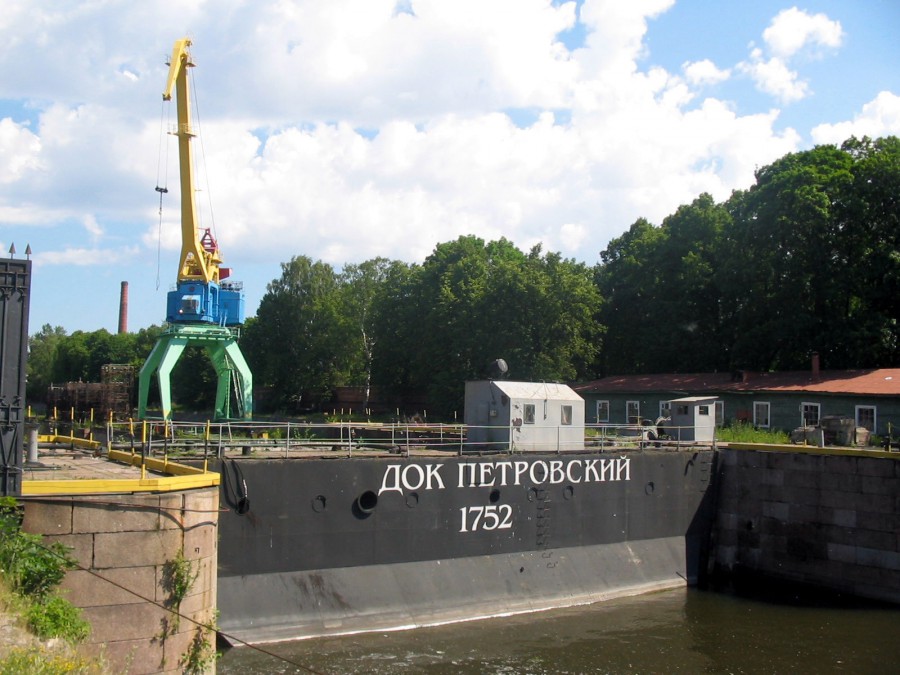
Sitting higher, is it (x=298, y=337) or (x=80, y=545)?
(x=298, y=337)

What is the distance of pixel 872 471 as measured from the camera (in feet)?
78.4

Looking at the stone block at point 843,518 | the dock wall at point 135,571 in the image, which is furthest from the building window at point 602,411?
the dock wall at point 135,571

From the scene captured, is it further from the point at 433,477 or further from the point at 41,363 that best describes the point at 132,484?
the point at 41,363

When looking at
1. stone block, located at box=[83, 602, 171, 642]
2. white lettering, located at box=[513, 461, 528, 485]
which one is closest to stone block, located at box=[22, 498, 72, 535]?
stone block, located at box=[83, 602, 171, 642]

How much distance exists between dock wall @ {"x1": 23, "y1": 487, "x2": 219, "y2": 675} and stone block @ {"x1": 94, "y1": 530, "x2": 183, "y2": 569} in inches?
0.5

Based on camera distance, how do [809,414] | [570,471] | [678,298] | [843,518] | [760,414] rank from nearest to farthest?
1. [570,471]
2. [843,518]
3. [809,414]
4. [760,414]
5. [678,298]

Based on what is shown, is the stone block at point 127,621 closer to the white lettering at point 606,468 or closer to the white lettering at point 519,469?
the white lettering at point 519,469

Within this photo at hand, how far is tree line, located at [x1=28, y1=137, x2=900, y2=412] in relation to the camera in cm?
4466

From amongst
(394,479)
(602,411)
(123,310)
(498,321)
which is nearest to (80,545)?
(394,479)

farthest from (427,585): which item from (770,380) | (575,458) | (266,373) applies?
(266,373)

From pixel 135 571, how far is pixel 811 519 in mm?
19774

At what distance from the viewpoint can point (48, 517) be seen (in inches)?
472

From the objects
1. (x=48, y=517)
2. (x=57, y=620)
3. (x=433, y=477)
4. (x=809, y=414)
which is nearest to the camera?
(x=57, y=620)

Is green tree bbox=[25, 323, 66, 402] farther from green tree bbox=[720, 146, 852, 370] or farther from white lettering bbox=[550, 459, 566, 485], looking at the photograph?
white lettering bbox=[550, 459, 566, 485]
